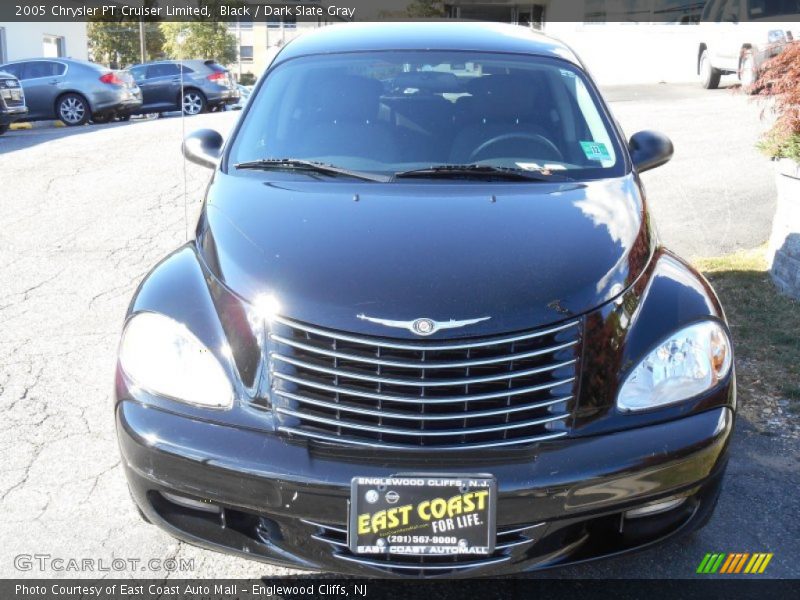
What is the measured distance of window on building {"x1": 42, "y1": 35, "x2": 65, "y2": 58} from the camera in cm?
3718

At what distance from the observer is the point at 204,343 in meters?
2.66

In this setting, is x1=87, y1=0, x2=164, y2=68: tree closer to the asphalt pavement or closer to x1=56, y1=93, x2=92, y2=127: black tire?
x1=56, y1=93, x2=92, y2=127: black tire

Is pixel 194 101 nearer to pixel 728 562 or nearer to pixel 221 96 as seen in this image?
pixel 221 96

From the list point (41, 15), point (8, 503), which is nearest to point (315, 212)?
point (8, 503)

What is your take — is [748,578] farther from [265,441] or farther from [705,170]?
[705,170]

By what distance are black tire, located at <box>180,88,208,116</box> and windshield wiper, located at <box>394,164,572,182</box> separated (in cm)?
1877

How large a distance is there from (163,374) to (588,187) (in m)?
1.72

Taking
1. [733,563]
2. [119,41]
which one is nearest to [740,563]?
[733,563]

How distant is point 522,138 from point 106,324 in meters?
2.85

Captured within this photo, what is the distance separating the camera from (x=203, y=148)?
407 centimetres

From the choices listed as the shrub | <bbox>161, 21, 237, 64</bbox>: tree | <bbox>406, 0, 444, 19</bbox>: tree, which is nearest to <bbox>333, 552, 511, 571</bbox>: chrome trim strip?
the shrub

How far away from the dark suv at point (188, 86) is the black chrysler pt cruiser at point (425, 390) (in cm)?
1877

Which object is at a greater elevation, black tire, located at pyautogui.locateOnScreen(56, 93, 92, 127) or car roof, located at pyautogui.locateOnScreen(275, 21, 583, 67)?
car roof, located at pyautogui.locateOnScreen(275, 21, 583, 67)
